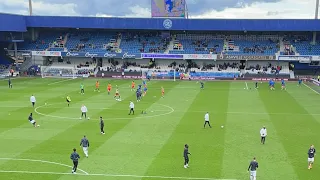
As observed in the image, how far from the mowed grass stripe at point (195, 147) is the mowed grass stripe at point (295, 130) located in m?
4.09

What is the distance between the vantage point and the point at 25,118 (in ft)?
103

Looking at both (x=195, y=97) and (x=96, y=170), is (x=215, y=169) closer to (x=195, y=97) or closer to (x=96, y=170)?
(x=96, y=170)

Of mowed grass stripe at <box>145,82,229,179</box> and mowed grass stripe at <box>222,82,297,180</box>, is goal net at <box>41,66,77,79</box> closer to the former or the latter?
mowed grass stripe at <box>145,82,229,179</box>

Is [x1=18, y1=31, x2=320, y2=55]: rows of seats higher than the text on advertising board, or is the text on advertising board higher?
[x1=18, y1=31, x2=320, y2=55]: rows of seats

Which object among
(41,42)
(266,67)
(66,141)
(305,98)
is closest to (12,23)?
(41,42)

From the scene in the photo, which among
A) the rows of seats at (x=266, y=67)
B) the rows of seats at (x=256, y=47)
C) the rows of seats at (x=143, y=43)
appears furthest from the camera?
the rows of seats at (x=143, y=43)

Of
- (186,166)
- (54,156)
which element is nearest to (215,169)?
(186,166)

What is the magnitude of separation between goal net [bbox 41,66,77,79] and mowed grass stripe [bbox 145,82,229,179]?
3584 centimetres

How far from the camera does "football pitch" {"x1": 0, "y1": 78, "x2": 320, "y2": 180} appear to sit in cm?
1906

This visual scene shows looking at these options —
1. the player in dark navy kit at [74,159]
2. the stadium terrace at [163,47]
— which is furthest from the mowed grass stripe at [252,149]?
the stadium terrace at [163,47]

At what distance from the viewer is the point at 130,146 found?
23.2m

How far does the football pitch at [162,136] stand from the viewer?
19.1 metres

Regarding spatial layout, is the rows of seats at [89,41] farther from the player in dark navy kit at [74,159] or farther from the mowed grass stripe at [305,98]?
the player in dark navy kit at [74,159]

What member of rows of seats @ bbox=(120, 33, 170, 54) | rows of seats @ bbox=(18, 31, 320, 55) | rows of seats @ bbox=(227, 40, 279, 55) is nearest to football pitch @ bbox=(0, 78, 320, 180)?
rows of seats @ bbox=(227, 40, 279, 55)
